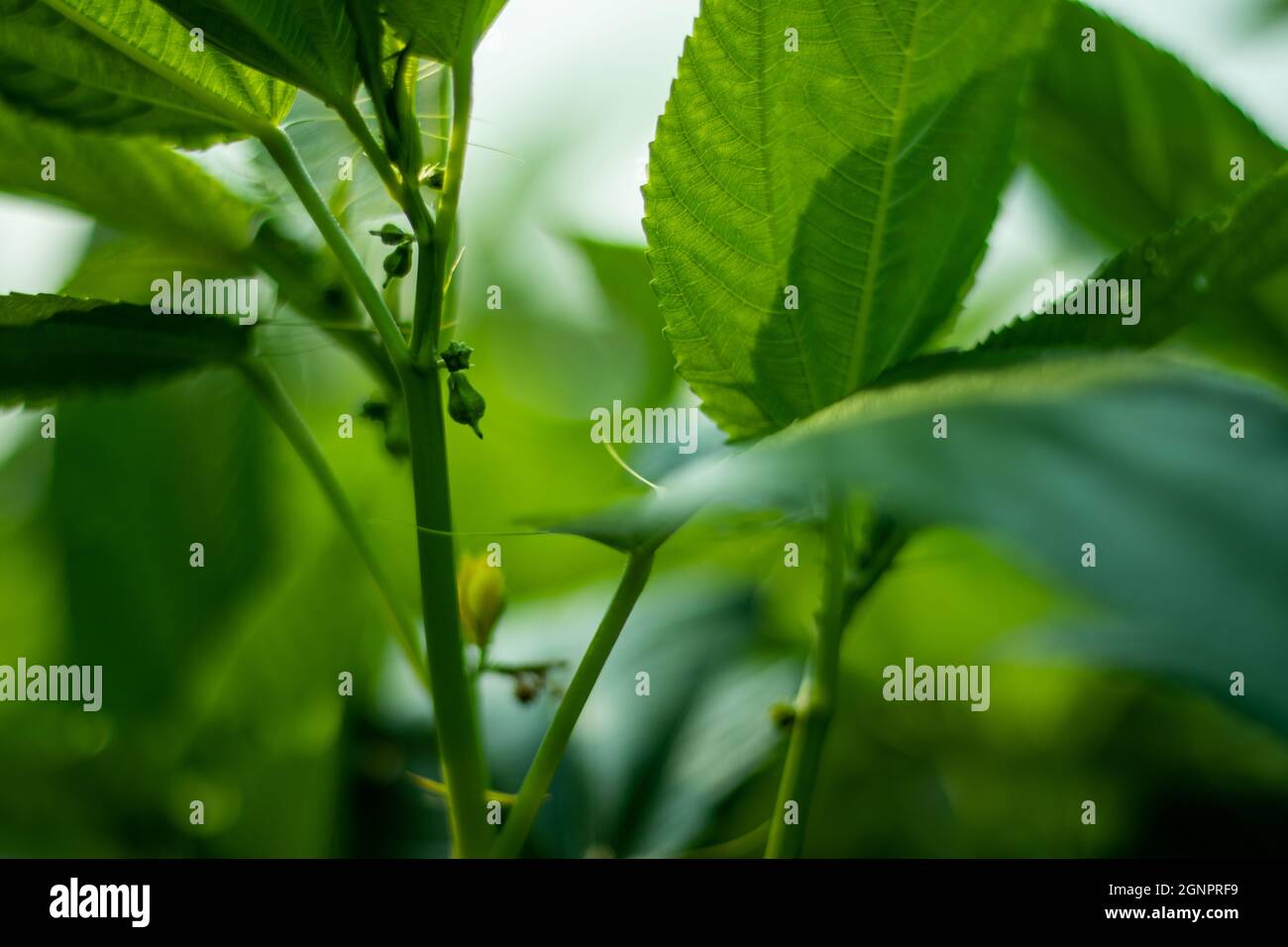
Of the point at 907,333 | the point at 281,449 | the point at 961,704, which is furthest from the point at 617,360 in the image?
the point at 907,333

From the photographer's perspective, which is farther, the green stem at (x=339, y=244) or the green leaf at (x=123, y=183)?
the green leaf at (x=123, y=183)

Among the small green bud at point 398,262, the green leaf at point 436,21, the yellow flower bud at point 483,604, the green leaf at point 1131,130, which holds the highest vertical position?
the green leaf at point 1131,130

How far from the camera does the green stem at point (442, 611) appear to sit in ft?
1.34

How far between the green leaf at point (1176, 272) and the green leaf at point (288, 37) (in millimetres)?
272

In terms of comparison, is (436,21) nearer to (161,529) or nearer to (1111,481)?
(1111,481)

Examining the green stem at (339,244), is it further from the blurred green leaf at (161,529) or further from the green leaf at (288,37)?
the blurred green leaf at (161,529)

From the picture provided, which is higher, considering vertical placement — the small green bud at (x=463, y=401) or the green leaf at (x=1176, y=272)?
the green leaf at (x=1176, y=272)

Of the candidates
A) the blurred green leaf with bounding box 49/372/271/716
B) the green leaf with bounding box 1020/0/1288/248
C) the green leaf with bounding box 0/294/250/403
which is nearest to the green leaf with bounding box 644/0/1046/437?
the green leaf with bounding box 0/294/250/403

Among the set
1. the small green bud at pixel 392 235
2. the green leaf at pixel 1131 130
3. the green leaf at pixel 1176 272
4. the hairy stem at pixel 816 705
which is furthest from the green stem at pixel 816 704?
the green leaf at pixel 1131 130

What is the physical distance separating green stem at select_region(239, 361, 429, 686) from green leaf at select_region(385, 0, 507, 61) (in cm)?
19

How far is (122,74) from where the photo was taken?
0.46 metres

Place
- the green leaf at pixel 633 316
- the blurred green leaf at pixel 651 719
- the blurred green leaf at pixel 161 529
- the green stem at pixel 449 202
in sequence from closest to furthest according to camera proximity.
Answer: the green stem at pixel 449 202 → the blurred green leaf at pixel 651 719 → the blurred green leaf at pixel 161 529 → the green leaf at pixel 633 316

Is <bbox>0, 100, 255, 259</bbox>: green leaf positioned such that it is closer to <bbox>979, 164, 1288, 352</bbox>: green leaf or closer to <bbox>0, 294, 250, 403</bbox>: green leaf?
<bbox>0, 294, 250, 403</bbox>: green leaf
